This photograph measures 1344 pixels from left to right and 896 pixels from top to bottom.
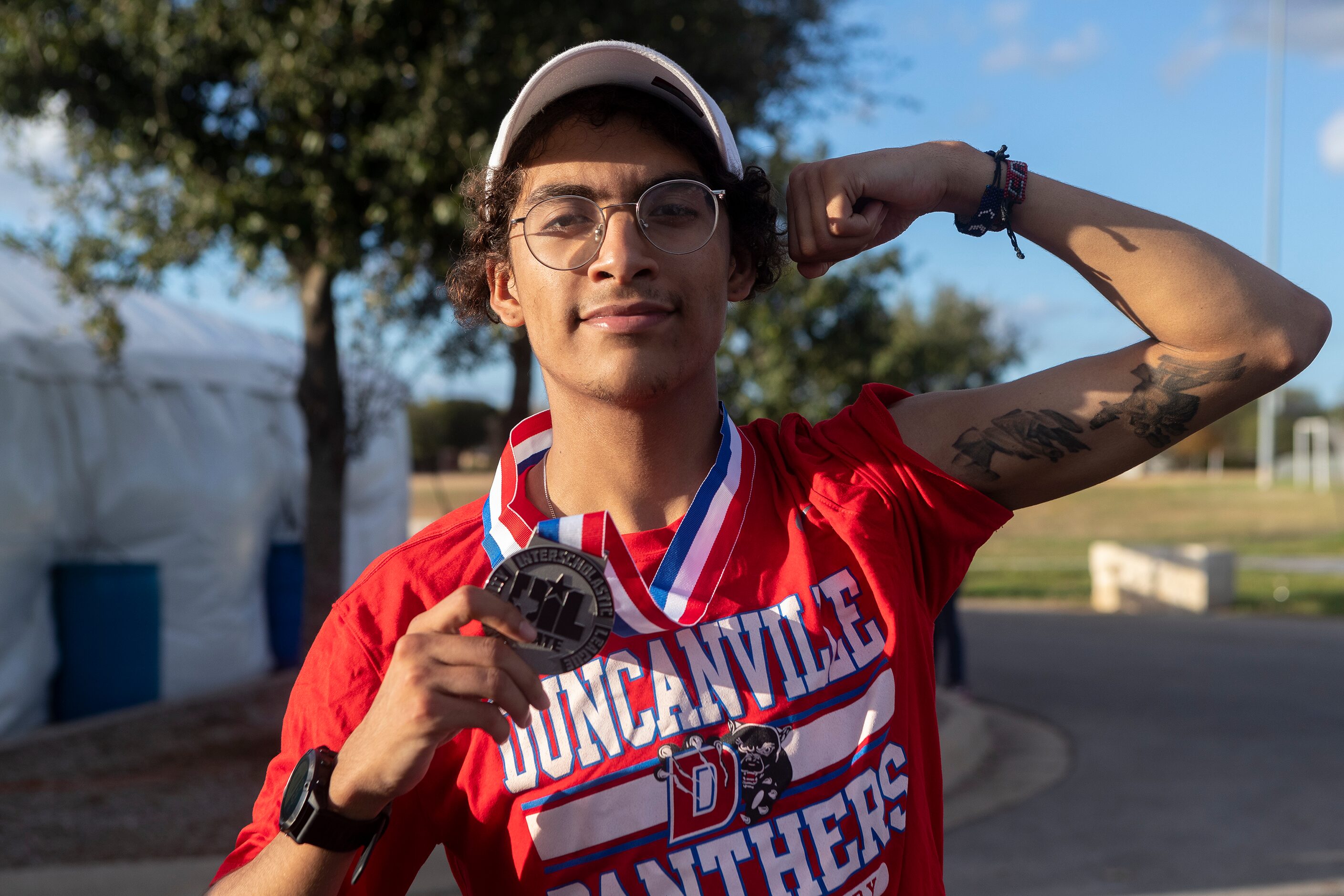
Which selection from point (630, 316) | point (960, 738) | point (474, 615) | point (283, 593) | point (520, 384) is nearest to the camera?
point (474, 615)

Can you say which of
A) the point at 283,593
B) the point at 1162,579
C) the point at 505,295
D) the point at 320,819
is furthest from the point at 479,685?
the point at 1162,579

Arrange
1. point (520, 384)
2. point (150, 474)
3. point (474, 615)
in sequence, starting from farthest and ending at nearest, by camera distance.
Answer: point (520, 384), point (150, 474), point (474, 615)

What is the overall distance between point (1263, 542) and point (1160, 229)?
29.4 metres

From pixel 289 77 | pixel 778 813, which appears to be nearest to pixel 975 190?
pixel 778 813

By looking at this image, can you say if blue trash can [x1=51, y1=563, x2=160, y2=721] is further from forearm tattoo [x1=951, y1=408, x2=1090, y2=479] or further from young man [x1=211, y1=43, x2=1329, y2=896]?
forearm tattoo [x1=951, y1=408, x2=1090, y2=479]

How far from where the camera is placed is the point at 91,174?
7.21 m

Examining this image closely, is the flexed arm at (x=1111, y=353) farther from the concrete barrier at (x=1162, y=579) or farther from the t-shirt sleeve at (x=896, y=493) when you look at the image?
the concrete barrier at (x=1162, y=579)

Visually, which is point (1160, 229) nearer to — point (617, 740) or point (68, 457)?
point (617, 740)

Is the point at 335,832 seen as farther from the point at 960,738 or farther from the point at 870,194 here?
the point at 960,738

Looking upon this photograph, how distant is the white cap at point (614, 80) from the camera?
187 centimetres

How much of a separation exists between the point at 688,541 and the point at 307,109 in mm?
4782

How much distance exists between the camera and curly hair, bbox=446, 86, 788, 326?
6.28 feet

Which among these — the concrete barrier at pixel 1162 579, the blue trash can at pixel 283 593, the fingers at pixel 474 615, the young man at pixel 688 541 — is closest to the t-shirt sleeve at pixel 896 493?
the young man at pixel 688 541

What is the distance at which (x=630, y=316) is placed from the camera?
1756mm
